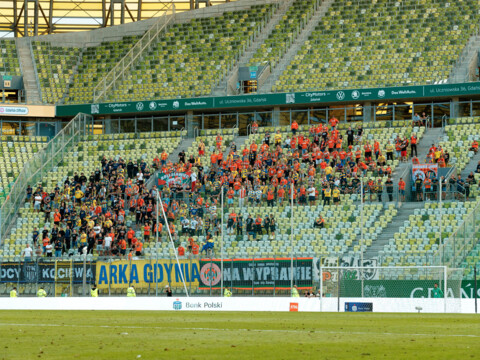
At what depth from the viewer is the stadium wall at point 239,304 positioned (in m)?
32.9

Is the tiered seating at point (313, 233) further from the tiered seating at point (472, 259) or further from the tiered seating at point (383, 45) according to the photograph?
the tiered seating at point (383, 45)

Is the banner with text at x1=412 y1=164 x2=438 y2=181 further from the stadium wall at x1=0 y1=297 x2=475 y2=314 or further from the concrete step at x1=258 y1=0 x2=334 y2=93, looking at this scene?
the stadium wall at x1=0 y1=297 x2=475 y2=314

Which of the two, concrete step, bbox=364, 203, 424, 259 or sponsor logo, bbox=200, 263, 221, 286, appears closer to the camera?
sponsor logo, bbox=200, 263, 221, 286

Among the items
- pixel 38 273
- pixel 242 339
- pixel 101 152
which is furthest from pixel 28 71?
pixel 242 339

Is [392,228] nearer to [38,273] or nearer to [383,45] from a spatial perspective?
[38,273]

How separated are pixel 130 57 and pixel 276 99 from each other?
15.4 meters

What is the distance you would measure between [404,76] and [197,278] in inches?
988

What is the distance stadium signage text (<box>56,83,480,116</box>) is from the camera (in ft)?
189

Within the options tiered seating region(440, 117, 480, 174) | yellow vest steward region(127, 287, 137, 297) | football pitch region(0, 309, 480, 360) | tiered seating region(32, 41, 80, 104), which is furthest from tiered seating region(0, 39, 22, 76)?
football pitch region(0, 309, 480, 360)

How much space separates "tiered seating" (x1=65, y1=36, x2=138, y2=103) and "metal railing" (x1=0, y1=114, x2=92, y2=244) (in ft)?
11.8

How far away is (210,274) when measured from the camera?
140 feet

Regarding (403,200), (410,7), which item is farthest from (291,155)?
(410,7)

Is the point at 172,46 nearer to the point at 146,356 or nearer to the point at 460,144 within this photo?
the point at 460,144

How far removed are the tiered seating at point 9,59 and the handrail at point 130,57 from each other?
7.01 meters
